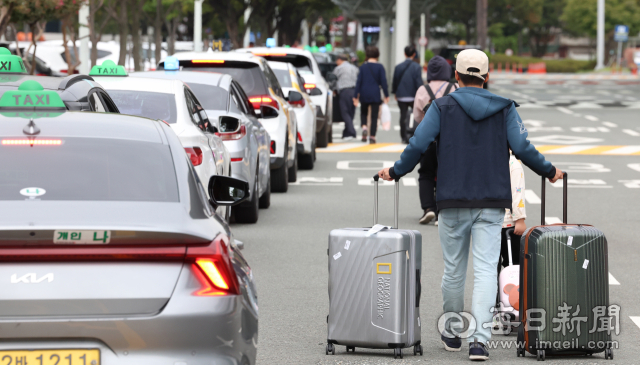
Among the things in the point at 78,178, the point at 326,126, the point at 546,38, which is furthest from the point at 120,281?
the point at 546,38

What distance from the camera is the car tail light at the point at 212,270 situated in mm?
3918

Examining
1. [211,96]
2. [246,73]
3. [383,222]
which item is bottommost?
[383,222]

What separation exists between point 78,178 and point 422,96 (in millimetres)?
7952

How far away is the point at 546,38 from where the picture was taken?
4518 inches

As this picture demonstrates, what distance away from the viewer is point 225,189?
537cm

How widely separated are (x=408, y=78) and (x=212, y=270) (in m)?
15.6

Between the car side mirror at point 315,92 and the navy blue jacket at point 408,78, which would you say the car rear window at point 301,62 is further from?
the car side mirror at point 315,92

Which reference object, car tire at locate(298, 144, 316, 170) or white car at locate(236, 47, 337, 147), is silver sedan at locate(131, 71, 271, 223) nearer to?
car tire at locate(298, 144, 316, 170)

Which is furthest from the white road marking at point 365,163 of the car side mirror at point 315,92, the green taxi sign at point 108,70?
the green taxi sign at point 108,70

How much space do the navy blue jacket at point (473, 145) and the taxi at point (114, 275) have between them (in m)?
1.72

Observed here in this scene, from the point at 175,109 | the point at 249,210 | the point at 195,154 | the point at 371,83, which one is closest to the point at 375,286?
the point at 195,154

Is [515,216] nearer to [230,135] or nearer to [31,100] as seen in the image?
[31,100]

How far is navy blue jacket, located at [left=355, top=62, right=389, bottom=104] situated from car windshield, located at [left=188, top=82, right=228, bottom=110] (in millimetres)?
9129

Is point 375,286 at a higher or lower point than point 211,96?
lower
